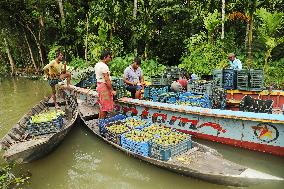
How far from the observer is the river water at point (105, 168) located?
7.45 meters

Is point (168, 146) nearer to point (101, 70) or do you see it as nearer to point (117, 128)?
point (117, 128)

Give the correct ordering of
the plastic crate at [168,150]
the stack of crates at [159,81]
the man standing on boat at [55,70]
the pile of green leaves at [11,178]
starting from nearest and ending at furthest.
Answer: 1. the pile of green leaves at [11,178]
2. the plastic crate at [168,150]
3. the man standing on boat at [55,70]
4. the stack of crates at [159,81]

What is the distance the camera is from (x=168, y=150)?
290 inches

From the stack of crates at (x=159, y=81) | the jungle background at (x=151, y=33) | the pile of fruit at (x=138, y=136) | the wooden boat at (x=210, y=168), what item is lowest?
the wooden boat at (x=210, y=168)

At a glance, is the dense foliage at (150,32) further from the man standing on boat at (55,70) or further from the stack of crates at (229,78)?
the man standing on boat at (55,70)

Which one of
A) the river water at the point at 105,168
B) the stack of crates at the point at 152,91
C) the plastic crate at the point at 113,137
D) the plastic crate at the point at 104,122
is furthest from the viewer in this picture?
the stack of crates at the point at 152,91

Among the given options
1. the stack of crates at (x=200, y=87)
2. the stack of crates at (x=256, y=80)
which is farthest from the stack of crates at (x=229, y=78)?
the stack of crates at (x=200, y=87)

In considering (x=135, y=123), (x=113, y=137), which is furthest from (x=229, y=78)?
(x=113, y=137)

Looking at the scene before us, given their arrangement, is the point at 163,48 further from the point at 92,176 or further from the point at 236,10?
the point at 92,176

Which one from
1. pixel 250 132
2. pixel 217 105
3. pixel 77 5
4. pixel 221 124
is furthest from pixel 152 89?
pixel 77 5

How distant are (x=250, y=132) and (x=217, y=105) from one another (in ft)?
6.28

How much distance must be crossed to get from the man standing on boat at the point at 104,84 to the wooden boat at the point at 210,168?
2.18 meters

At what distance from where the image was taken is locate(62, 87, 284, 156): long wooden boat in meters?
7.98

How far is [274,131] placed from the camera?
7.95 m
